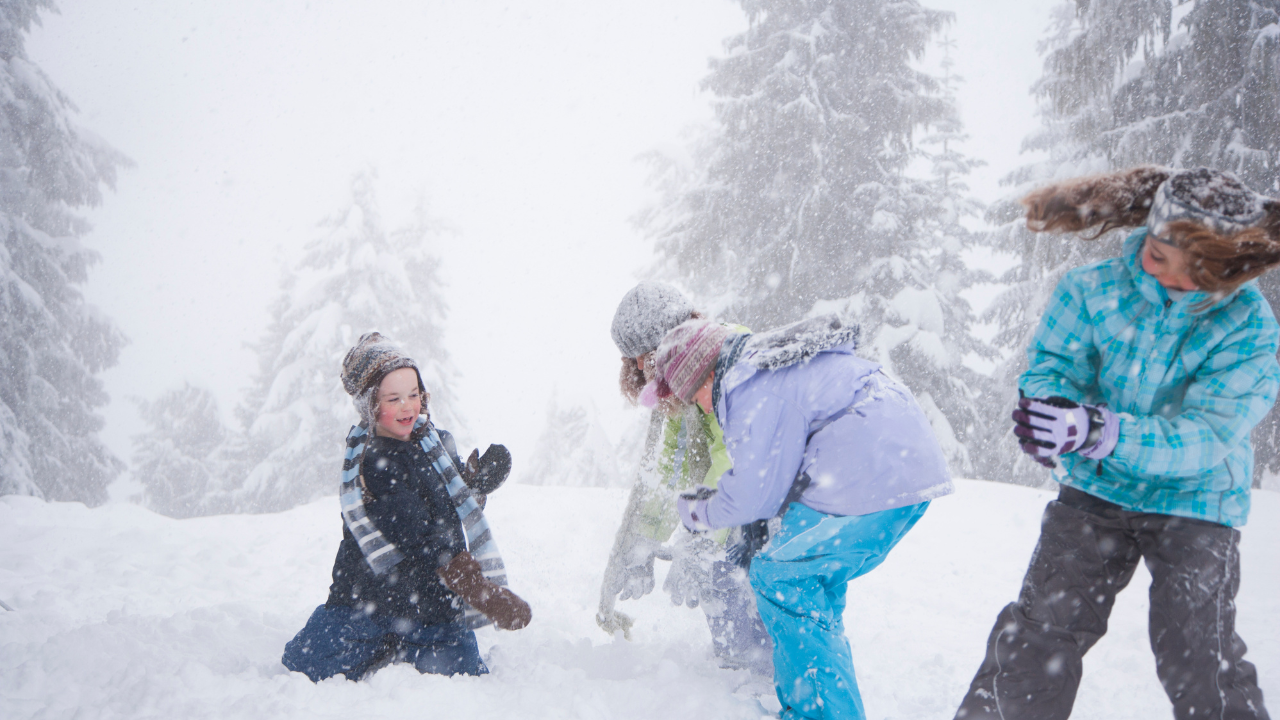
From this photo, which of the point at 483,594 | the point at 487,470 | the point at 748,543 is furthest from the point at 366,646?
the point at 748,543

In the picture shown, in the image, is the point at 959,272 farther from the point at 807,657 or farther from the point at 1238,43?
the point at 807,657

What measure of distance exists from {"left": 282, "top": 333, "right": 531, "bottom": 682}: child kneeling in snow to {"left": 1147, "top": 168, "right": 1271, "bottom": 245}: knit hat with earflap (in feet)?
7.79

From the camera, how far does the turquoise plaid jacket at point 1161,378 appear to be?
1.62 meters

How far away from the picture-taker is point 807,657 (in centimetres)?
203

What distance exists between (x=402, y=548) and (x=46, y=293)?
13.9 m

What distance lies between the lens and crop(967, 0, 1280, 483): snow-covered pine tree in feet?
23.5

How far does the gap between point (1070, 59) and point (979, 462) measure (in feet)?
22.2

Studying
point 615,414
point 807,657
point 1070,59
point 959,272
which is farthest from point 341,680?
point 615,414

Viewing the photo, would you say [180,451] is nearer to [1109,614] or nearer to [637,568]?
[637,568]

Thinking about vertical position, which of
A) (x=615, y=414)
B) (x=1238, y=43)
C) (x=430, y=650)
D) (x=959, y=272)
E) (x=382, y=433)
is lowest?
(x=615, y=414)

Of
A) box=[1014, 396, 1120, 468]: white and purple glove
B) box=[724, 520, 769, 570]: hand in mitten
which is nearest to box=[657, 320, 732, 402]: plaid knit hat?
box=[724, 520, 769, 570]: hand in mitten

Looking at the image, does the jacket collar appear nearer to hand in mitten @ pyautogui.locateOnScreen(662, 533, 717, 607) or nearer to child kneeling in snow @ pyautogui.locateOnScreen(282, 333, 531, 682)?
hand in mitten @ pyautogui.locateOnScreen(662, 533, 717, 607)

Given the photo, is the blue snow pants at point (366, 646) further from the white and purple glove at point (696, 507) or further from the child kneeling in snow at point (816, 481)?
the child kneeling in snow at point (816, 481)

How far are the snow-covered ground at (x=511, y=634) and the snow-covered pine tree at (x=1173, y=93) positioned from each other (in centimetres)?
387
